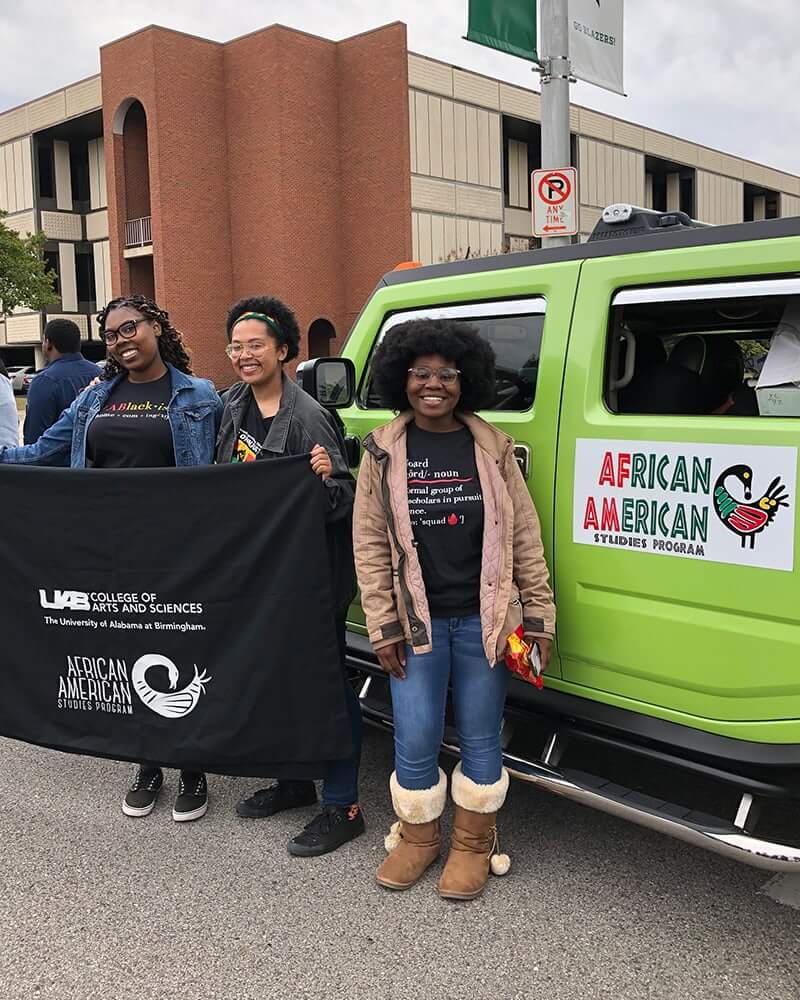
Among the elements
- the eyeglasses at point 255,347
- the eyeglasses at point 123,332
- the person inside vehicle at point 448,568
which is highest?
the eyeglasses at point 123,332

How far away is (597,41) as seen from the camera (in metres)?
7.90

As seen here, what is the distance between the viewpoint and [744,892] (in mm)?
3344

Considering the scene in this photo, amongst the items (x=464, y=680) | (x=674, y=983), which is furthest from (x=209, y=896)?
(x=674, y=983)

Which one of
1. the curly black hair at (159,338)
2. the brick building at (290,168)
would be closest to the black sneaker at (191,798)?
the curly black hair at (159,338)

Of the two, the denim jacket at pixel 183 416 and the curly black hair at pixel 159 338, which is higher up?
the curly black hair at pixel 159 338

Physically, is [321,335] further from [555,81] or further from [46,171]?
[555,81]

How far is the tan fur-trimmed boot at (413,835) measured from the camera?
11.2 ft

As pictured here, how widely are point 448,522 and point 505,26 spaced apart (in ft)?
18.6

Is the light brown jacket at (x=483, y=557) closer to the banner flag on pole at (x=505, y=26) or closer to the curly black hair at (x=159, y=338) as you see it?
the curly black hair at (x=159, y=338)

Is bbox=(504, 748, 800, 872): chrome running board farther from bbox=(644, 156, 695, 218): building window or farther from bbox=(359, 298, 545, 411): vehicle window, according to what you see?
bbox=(644, 156, 695, 218): building window

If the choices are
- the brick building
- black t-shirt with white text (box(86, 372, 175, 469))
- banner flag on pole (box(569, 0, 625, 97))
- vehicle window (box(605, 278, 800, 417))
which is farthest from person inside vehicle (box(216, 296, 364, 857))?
the brick building

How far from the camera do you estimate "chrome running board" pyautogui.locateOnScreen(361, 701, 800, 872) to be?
8.90 ft

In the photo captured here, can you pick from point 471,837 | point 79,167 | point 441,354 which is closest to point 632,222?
point 441,354

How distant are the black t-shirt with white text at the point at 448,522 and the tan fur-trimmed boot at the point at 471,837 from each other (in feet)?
2.03
